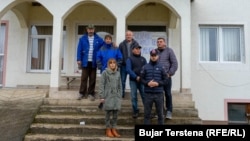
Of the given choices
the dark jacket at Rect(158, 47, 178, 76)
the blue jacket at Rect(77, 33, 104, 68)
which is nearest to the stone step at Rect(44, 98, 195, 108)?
the blue jacket at Rect(77, 33, 104, 68)

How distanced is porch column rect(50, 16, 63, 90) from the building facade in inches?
37.4

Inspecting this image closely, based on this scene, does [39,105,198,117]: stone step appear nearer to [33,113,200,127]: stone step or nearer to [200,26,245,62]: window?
[33,113,200,127]: stone step

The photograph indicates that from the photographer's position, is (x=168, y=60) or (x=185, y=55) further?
(x=185, y=55)

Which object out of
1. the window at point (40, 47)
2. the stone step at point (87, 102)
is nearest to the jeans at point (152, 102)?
the stone step at point (87, 102)

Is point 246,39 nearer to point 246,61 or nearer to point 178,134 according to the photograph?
point 246,61

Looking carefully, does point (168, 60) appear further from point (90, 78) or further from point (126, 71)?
point (90, 78)

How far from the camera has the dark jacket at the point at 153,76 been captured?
630 cm

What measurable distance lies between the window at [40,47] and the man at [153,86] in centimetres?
609

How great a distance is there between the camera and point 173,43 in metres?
10.8

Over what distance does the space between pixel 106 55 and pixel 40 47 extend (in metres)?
5.00

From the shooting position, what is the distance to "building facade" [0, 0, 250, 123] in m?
10.2

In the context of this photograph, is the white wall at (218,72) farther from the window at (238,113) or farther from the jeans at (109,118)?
the jeans at (109,118)

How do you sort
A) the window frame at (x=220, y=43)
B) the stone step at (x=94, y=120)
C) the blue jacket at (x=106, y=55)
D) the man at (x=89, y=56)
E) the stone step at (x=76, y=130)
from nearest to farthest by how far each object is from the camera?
the stone step at (x=76, y=130) < the stone step at (x=94, y=120) < the blue jacket at (x=106, y=55) < the man at (x=89, y=56) < the window frame at (x=220, y=43)

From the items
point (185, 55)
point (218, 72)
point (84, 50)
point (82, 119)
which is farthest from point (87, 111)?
point (218, 72)
